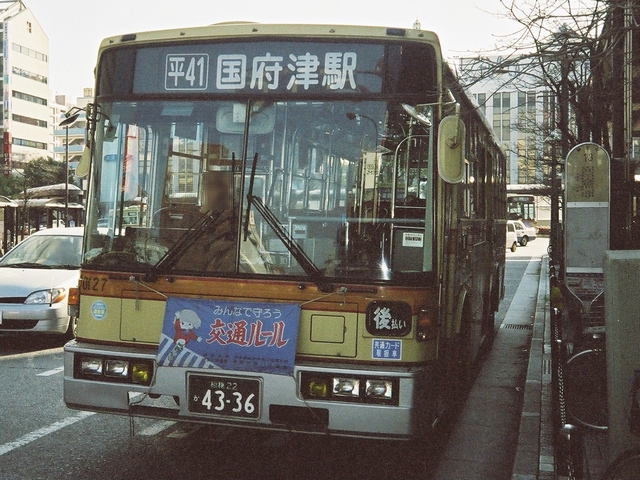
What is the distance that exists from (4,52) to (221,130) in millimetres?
89394

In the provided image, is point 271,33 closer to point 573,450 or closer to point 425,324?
point 425,324

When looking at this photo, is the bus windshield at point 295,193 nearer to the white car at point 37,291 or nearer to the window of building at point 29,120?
the white car at point 37,291

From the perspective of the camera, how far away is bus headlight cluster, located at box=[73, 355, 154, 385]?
→ 5262 mm

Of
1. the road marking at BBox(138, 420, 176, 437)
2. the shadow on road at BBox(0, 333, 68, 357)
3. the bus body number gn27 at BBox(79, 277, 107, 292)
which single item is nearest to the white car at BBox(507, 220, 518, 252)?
the shadow on road at BBox(0, 333, 68, 357)

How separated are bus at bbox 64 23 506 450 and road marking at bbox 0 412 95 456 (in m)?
0.91

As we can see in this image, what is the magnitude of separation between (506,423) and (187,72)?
14.8ft

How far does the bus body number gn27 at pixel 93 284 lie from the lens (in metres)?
5.49

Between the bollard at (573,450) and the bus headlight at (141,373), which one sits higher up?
the bus headlight at (141,373)

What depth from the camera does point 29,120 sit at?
301ft

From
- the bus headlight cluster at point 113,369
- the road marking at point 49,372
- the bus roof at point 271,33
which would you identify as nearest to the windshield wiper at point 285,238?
the bus roof at point 271,33

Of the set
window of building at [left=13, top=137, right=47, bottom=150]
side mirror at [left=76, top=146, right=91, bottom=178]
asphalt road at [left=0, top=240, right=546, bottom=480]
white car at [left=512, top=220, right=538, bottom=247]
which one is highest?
window of building at [left=13, top=137, right=47, bottom=150]

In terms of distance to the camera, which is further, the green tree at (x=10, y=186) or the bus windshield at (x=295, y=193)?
the green tree at (x=10, y=186)

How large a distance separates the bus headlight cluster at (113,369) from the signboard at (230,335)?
7.2 inches

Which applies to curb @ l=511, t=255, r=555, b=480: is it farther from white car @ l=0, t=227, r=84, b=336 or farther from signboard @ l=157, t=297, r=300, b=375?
white car @ l=0, t=227, r=84, b=336
